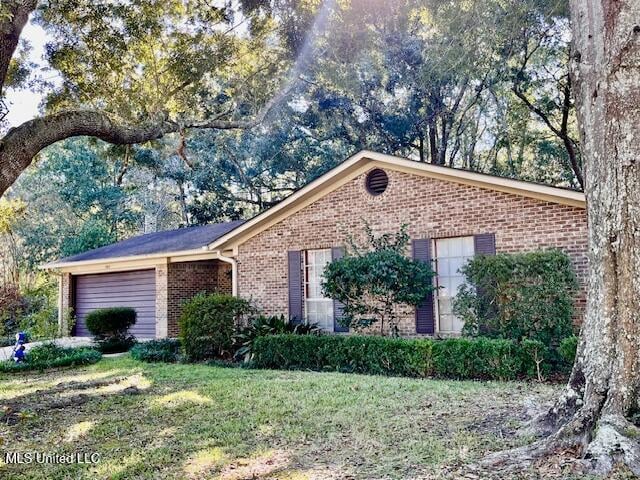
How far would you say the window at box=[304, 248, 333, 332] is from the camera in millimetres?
12703

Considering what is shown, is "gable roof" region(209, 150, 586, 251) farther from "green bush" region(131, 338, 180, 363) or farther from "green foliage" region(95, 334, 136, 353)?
"green foliage" region(95, 334, 136, 353)

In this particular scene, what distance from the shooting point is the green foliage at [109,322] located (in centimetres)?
1550

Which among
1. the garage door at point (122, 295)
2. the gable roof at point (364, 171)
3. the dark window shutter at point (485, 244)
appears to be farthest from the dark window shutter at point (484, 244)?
the garage door at point (122, 295)

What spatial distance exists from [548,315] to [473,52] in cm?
787

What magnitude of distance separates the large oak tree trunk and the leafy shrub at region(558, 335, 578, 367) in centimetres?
339

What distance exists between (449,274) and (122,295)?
11.8 metres

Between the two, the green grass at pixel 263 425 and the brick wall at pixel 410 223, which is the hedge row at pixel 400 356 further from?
the brick wall at pixel 410 223

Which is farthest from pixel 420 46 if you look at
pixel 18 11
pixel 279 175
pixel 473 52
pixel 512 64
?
pixel 18 11

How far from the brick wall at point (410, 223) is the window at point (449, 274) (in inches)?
9.4

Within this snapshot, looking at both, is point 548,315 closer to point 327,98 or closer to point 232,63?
point 232,63

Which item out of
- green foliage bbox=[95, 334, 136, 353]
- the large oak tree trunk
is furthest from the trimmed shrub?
green foliage bbox=[95, 334, 136, 353]

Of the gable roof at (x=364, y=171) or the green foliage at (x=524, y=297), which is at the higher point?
the gable roof at (x=364, y=171)

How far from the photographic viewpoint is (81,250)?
2403 centimetres

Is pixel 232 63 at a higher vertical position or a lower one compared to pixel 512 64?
lower
